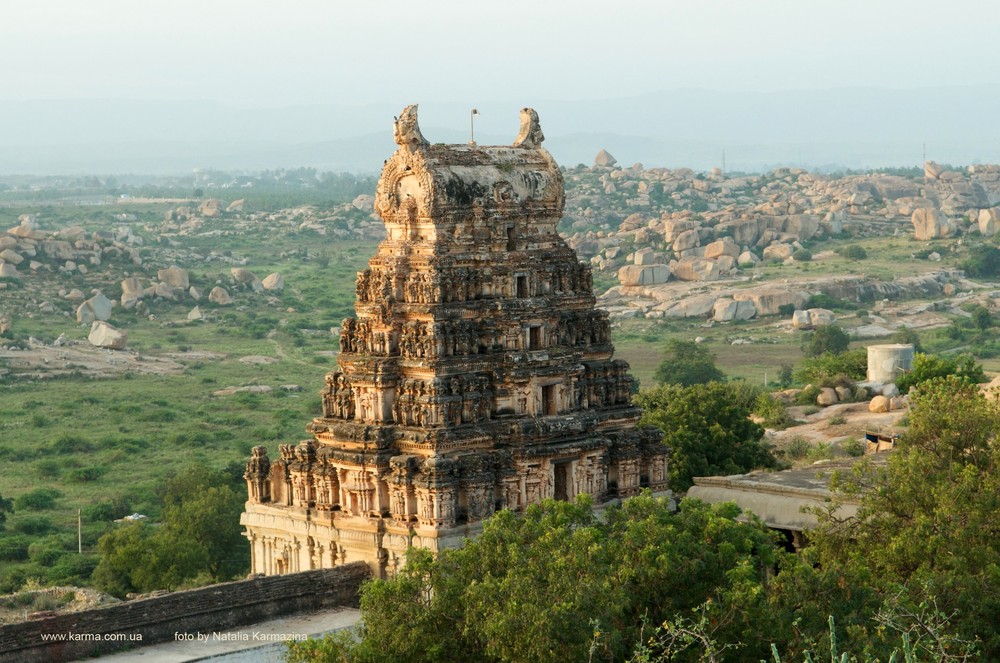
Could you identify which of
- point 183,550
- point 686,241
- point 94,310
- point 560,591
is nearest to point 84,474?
point 183,550

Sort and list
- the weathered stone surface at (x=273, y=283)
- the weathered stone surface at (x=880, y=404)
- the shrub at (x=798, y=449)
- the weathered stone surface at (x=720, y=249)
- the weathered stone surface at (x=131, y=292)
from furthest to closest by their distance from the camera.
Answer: the weathered stone surface at (x=720, y=249), the weathered stone surface at (x=273, y=283), the weathered stone surface at (x=131, y=292), the weathered stone surface at (x=880, y=404), the shrub at (x=798, y=449)

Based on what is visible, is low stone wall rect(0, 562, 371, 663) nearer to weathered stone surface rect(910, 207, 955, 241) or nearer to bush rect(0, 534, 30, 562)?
bush rect(0, 534, 30, 562)

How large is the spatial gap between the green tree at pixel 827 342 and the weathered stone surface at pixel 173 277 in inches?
1289

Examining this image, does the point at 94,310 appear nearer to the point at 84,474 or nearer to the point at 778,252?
Result: the point at 84,474

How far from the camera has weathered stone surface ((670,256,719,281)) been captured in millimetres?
117500

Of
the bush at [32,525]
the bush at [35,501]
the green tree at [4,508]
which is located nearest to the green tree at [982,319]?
the bush at [35,501]

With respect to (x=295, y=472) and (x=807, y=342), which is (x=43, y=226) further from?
(x=295, y=472)

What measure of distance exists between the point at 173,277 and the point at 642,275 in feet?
87.3

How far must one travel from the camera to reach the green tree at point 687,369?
76.3 m

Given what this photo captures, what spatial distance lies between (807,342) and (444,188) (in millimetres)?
63377

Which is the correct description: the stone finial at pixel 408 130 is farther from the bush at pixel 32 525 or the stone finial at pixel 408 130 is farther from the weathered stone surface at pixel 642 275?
the weathered stone surface at pixel 642 275

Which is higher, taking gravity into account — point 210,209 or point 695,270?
point 210,209

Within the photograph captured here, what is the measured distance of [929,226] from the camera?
433 feet

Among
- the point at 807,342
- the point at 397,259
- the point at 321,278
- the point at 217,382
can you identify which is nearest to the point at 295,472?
the point at 397,259
